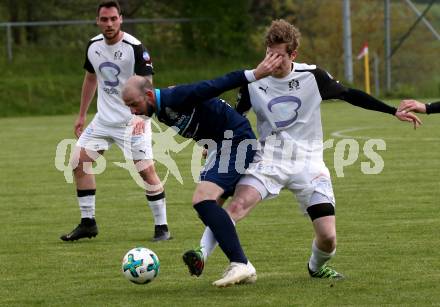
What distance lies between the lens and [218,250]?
8.97 m

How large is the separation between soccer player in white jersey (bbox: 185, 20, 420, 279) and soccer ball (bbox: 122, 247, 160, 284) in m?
0.42

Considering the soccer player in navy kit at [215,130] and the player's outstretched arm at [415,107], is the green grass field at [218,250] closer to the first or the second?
the soccer player in navy kit at [215,130]

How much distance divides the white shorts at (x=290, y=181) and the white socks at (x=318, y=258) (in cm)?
29

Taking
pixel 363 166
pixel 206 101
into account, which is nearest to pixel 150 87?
pixel 206 101

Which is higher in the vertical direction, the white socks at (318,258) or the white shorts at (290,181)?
the white shorts at (290,181)

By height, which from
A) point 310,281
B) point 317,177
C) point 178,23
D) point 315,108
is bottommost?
point 310,281

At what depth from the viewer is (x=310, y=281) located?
748cm

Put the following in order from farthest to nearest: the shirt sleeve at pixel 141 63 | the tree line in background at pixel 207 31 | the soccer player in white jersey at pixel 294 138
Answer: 1. the tree line in background at pixel 207 31
2. the shirt sleeve at pixel 141 63
3. the soccer player in white jersey at pixel 294 138

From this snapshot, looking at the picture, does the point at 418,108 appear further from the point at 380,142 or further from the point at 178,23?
the point at 178,23

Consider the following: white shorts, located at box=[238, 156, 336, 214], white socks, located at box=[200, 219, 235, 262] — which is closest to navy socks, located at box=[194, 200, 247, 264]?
white socks, located at box=[200, 219, 235, 262]

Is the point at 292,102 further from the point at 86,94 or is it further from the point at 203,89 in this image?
the point at 86,94

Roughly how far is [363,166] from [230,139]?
27.6 ft

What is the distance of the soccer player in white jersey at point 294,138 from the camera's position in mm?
7316

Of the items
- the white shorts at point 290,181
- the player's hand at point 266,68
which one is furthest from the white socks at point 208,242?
the player's hand at point 266,68
